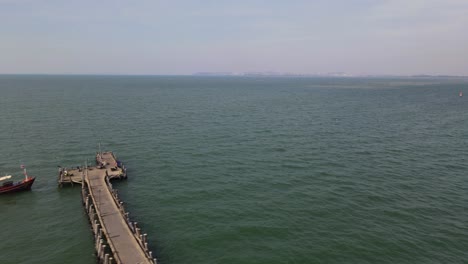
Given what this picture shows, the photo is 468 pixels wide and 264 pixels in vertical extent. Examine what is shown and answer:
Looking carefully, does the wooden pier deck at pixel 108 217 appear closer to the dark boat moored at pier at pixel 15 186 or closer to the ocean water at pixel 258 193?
the ocean water at pixel 258 193

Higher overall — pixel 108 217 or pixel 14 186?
pixel 14 186

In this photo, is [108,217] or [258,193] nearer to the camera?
[108,217]

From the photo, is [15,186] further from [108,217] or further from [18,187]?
[108,217]

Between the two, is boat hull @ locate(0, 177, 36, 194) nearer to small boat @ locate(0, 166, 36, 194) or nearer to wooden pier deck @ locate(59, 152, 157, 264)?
small boat @ locate(0, 166, 36, 194)

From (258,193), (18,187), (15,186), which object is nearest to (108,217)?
(18,187)

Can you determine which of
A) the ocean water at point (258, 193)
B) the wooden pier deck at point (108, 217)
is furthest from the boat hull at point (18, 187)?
the wooden pier deck at point (108, 217)

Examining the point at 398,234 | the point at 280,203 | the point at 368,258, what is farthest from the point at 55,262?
the point at 398,234
